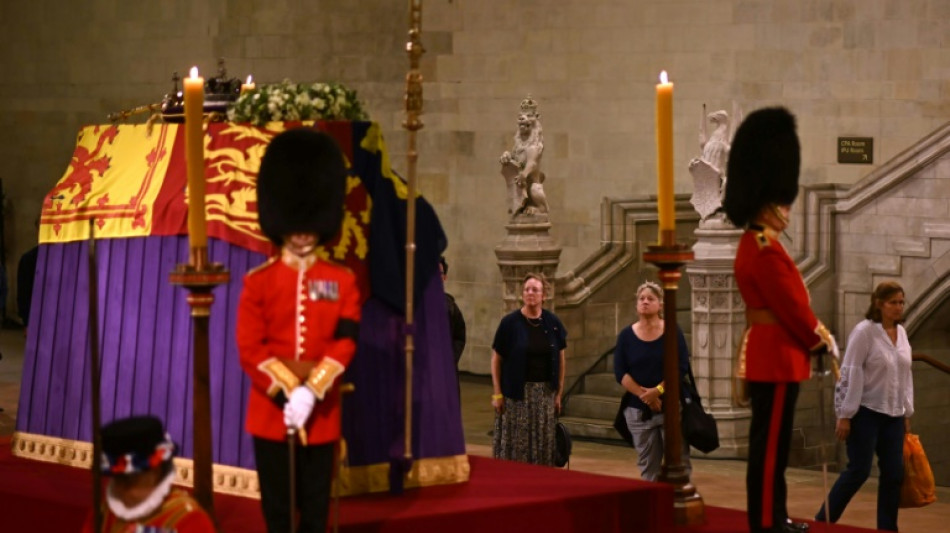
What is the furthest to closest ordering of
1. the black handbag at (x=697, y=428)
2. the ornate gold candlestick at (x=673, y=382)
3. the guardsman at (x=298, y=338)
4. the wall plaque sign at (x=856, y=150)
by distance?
the wall plaque sign at (x=856, y=150)
the black handbag at (x=697, y=428)
the ornate gold candlestick at (x=673, y=382)
the guardsman at (x=298, y=338)

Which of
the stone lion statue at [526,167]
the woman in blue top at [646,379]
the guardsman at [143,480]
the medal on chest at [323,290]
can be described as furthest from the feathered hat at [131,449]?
the stone lion statue at [526,167]

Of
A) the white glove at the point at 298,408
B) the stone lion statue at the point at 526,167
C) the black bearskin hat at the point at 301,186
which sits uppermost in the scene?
the stone lion statue at the point at 526,167

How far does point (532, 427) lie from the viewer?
10.4 m

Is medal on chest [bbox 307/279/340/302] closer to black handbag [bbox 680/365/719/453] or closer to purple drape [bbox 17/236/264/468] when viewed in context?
purple drape [bbox 17/236/264/468]

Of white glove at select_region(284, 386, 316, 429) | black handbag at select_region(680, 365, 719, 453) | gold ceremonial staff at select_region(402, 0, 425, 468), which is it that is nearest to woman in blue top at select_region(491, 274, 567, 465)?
black handbag at select_region(680, 365, 719, 453)

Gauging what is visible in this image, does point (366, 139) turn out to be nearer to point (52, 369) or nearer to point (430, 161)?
point (52, 369)

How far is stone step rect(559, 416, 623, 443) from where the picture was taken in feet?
46.2

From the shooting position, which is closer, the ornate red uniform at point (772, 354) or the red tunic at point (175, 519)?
the red tunic at point (175, 519)

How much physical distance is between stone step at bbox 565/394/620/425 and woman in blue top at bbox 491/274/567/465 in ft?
12.9

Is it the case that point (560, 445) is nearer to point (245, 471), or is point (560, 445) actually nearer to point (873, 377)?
point (873, 377)

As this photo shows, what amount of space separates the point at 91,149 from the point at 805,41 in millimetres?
9382

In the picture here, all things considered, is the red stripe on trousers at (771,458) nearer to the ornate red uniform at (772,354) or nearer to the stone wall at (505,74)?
the ornate red uniform at (772,354)

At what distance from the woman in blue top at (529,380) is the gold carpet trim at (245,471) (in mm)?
2960

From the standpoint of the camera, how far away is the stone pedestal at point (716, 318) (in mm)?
13422
